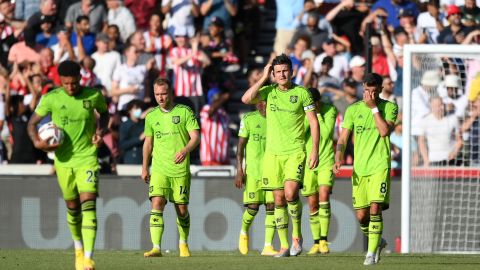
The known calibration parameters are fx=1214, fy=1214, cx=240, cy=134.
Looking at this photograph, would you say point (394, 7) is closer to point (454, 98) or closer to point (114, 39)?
point (454, 98)

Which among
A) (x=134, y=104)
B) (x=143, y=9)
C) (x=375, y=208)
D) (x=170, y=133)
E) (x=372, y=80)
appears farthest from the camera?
(x=143, y=9)

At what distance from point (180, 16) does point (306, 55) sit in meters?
2.58

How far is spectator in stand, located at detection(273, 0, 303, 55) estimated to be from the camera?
76.1ft

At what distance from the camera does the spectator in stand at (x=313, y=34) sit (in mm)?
22578

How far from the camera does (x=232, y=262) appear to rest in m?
14.8

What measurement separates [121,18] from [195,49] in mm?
2143

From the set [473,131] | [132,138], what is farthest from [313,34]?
[473,131]

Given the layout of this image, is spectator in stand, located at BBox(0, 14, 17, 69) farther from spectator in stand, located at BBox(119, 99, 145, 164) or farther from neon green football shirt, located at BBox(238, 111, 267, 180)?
neon green football shirt, located at BBox(238, 111, 267, 180)

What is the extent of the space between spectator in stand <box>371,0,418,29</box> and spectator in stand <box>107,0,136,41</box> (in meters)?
4.69

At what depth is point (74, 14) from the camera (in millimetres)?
23750

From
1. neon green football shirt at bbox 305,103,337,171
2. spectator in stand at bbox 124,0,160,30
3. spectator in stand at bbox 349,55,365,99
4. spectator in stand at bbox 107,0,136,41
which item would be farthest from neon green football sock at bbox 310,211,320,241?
spectator in stand at bbox 124,0,160,30

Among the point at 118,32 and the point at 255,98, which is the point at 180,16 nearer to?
the point at 118,32

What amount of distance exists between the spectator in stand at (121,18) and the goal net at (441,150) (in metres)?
6.45

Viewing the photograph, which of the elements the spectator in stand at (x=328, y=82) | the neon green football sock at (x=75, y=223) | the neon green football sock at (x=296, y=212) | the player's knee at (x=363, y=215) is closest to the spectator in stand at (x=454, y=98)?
the spectator in stand at (x=328, y=82)
